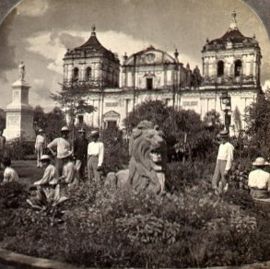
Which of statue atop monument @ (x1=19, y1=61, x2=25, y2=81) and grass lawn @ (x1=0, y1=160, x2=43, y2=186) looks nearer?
grass lawn @ (x1=0, y1=160, x2=43, y2=186)

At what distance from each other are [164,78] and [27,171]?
222 cm

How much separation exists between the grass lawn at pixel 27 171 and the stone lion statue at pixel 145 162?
1329 millimetres

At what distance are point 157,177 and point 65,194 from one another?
108cm

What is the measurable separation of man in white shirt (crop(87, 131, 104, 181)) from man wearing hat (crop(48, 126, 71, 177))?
29cm

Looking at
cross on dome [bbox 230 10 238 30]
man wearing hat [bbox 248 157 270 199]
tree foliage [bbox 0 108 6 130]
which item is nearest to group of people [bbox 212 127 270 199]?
man wearing hat [bbox 248 157 270 199]

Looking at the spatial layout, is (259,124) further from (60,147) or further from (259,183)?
(60,147)

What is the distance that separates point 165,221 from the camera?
196 inches

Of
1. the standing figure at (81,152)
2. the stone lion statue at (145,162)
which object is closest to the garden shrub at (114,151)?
the standing figure at (81,152)

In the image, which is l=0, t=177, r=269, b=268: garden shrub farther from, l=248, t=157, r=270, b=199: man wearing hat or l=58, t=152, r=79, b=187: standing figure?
l=58, t=152, r=79, b=187: standing figure

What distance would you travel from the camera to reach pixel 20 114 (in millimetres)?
7703

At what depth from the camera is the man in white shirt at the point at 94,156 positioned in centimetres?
682

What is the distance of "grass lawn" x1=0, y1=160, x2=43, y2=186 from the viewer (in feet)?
22.5

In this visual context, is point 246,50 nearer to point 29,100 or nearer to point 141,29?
point 141,29

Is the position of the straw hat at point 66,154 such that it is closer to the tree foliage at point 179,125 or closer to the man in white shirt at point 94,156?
the man in white shirt at point 94,156
